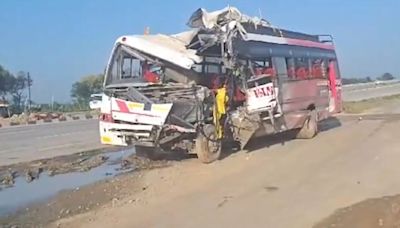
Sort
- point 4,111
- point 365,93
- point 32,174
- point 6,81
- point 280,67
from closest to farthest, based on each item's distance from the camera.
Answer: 1. point 32,174
2. point 280,67
3. point 4,111
4. point 365,93
5. point 6,81

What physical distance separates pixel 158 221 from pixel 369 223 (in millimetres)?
2574

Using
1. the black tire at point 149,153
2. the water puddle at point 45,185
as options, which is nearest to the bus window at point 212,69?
the black tire at point 149,153

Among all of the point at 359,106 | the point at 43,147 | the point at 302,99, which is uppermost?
the point at 302,99

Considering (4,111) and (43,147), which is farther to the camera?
(4,111)

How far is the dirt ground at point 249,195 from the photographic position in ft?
24.5

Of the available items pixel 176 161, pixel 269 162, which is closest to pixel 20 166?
pixel 176 161

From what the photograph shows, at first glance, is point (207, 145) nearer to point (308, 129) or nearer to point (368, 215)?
point (308, 129)

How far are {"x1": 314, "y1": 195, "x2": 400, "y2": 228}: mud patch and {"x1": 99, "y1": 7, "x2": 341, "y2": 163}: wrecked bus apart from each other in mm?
5276

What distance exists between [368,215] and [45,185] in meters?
6.41

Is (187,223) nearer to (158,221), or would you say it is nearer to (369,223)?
(158,221)

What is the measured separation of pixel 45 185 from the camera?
11336mm

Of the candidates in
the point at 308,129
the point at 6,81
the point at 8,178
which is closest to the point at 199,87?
the point at 8,178

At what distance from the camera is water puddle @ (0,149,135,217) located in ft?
32.0

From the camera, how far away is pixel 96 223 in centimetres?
765
